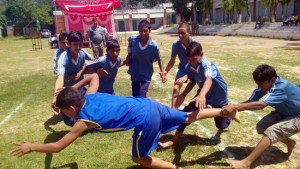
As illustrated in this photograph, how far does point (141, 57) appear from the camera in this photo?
5.53 meters

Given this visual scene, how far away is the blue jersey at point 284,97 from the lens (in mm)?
3398

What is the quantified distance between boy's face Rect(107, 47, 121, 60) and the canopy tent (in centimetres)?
1654

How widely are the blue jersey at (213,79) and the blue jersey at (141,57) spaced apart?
1334mm

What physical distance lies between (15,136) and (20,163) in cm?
121

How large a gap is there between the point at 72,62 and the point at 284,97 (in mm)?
3443

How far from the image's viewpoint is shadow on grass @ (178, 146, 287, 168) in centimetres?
392

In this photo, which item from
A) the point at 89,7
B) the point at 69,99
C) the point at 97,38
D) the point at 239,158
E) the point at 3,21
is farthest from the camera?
the point at 3,21

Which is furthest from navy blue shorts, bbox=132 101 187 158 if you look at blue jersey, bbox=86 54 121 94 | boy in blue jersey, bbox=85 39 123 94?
blue jersey, bbox=86 54 121 94

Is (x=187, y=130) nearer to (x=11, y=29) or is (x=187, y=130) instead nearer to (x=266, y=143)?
(x=266, y=143)

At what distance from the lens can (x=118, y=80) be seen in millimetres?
9719

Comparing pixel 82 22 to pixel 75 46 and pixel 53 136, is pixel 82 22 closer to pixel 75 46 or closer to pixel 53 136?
pixel 75 46

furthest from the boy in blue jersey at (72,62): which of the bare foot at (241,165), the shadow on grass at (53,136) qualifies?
the bare foot at (241,165)

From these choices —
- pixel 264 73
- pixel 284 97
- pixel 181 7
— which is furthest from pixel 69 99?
pixel 181 7

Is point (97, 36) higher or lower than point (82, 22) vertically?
lower
